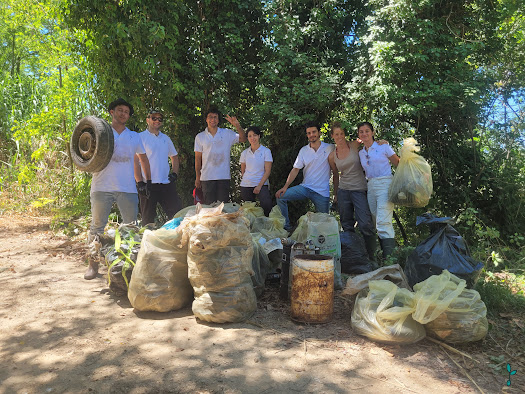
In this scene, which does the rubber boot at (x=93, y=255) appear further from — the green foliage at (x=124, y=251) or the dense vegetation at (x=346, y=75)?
the dense vegetation at (x=346, y=75)

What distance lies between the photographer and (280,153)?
7074mm

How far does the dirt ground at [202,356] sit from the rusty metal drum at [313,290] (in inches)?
4.2

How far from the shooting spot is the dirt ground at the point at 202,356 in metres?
2.51

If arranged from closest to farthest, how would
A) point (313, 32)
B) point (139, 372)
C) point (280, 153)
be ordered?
point (139, 372), point (313, 32), point (280, 153)

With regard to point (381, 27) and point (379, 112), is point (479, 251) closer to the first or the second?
point (379, 112)

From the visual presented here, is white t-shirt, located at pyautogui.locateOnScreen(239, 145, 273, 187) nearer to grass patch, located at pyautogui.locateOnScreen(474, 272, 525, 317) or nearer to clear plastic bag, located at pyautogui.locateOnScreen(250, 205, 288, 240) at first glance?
clear plastic bag, located at pyautogui.locateOnScreen(250, 205, 288, 240)

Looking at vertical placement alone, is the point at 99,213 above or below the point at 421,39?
below

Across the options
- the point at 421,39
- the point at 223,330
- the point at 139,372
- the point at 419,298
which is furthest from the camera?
the point at 421,39

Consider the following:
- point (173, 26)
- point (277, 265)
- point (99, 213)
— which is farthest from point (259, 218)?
point (173, 26)

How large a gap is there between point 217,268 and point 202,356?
2.39 feet

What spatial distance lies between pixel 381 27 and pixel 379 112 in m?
1.23

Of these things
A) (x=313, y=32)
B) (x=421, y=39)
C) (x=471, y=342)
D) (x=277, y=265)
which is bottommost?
(x=471, y=342)

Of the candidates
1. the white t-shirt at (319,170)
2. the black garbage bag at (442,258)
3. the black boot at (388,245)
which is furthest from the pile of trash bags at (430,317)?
the white t-shirt at (319,170)

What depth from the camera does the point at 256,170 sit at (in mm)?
5746
